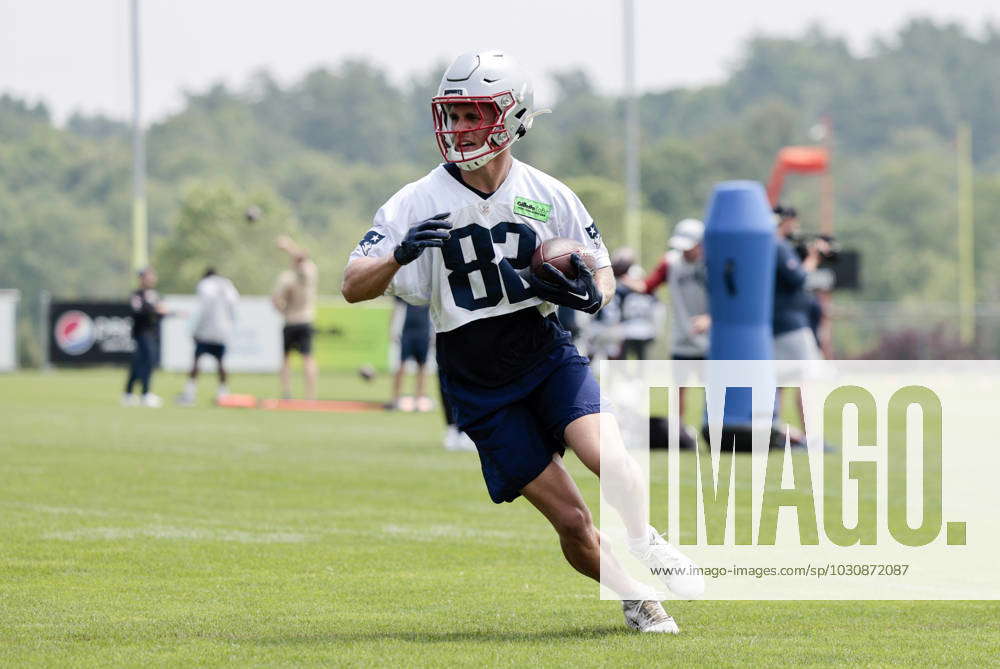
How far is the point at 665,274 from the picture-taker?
50.5ft

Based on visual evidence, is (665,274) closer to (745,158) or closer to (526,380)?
(526,380)

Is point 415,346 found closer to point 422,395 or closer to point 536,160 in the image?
point 422,395

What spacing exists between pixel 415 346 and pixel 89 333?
18.4 metres

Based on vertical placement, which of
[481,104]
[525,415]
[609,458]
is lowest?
[609,458]

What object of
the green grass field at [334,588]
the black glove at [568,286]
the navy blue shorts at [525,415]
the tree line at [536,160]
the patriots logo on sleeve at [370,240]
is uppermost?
the tree line at [536,160]

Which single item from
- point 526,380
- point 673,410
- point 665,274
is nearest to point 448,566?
point 526,380

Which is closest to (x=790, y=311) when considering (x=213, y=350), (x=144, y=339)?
(x=213, y=350)

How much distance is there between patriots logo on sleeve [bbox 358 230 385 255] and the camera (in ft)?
19.8

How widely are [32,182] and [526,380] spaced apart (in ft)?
302

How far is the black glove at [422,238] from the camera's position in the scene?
5.75m

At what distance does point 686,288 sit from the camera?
15273 mm

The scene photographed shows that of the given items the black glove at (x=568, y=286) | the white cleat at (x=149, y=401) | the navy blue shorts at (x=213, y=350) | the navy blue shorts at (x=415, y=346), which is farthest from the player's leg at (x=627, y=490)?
the navy blue shorts at (x=213, y=350)

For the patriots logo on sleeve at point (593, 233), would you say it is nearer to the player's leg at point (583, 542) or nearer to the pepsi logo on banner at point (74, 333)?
the player's leg at point (583, 542)

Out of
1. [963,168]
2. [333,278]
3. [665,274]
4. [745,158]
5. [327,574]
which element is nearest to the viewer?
[327,574]
